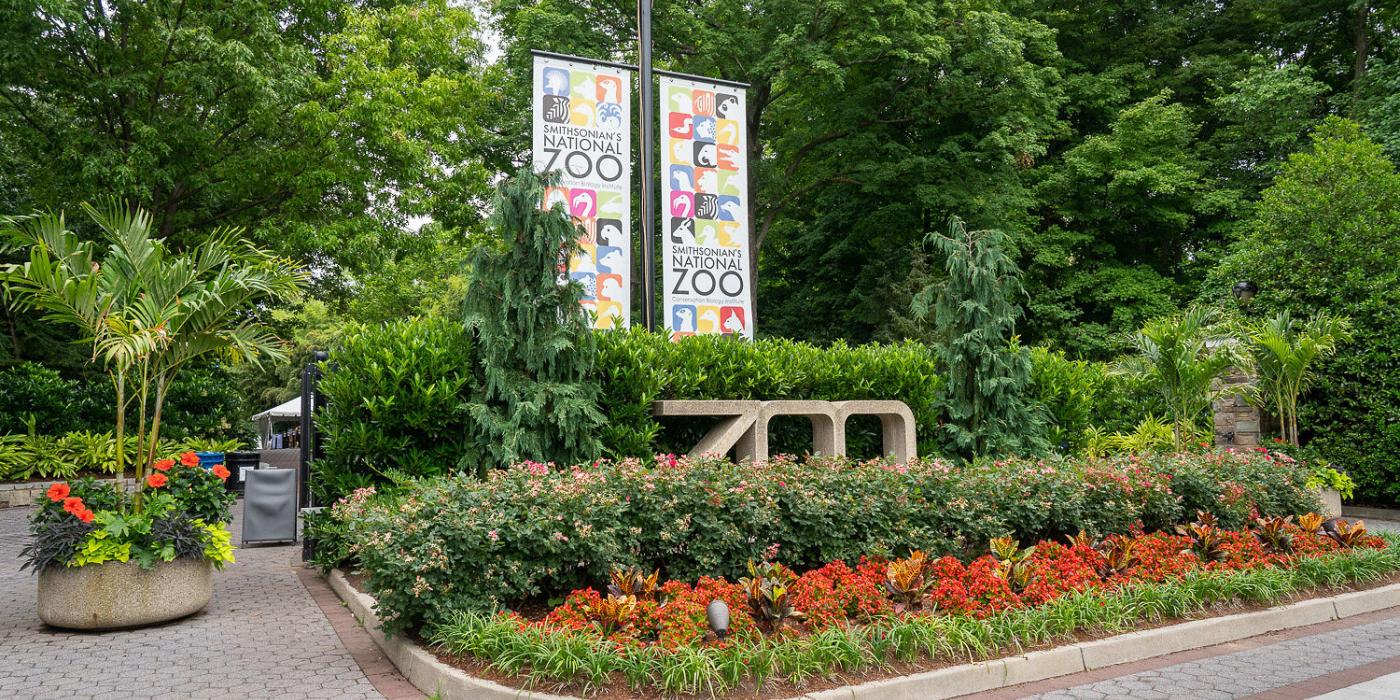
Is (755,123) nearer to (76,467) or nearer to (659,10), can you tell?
(659,10)

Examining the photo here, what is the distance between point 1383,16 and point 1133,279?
9324 mm

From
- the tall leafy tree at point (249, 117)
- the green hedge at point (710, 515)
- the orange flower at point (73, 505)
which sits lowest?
the green hedge at point (710, 515)

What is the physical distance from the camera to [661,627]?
515cm

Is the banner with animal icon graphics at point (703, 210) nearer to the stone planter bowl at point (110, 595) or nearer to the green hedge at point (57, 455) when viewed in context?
the stone planter bowl at point (110, 595)

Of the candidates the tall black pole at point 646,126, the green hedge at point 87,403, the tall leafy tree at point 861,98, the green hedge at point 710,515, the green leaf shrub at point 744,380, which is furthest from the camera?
the tall leafy tree at point 861,98

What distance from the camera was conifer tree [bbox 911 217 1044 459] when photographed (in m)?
10.7

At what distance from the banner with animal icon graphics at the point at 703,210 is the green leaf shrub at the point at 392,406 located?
3.71m

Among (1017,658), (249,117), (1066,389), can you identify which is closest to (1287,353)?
(1066,389)

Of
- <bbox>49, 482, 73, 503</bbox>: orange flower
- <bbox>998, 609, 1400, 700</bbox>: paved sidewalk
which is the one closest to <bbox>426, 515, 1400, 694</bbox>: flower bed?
<bbox>998, 609, 1400, 700</bbox>: paved sidewalk

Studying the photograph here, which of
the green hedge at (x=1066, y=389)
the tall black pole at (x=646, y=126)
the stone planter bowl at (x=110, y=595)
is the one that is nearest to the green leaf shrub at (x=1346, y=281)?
the green hedge at (x=1066, y=389)

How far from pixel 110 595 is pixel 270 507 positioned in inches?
181

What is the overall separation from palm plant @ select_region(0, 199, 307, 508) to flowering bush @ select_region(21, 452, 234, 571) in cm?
18

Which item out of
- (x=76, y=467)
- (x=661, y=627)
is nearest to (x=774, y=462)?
(x=661, y=627)

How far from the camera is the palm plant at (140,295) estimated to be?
258 inches
